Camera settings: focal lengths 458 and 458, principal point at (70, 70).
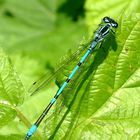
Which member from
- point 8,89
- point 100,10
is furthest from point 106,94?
point 100,10

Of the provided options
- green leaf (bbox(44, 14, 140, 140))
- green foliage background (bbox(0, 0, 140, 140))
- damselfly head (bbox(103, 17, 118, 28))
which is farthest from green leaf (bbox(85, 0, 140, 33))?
green leaf (bbox(44, 14, 140, 140))

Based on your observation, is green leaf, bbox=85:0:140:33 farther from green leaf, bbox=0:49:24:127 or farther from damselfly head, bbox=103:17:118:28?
green leaf, bbox=0:49:24:127

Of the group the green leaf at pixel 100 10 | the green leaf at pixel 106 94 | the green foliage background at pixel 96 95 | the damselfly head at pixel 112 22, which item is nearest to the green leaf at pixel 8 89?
the green foliage background at pixel 96 95

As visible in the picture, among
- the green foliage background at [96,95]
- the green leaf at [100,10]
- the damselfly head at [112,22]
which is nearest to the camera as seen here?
the green foliage background at [96,95]

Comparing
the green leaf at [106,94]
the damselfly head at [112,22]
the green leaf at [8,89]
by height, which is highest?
the green leaf at [8,89]

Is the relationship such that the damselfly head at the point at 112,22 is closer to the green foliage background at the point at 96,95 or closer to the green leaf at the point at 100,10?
the green foliage background at the point at 96,95

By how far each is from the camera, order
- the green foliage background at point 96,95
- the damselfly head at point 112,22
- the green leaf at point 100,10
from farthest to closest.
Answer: the green leaf at point 100,10
the damselfly head at point 112,22
the green foliage background at point 96,95

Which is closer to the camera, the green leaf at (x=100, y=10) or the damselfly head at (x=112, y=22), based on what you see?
the damselfly head at (x=112, y=22)

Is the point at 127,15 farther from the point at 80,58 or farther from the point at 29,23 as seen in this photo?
the point at 29,23
